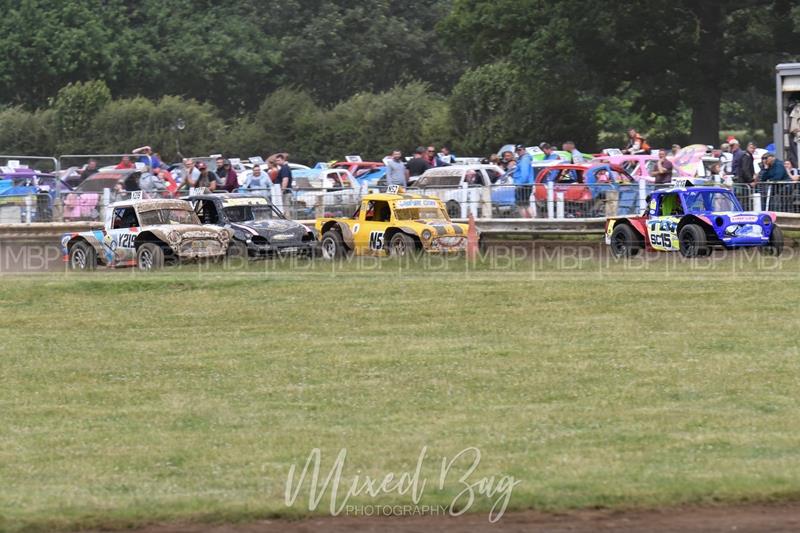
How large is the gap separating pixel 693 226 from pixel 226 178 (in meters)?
11.2

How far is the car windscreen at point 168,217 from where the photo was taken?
1001 inches

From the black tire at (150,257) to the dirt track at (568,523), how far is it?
15.6 meters

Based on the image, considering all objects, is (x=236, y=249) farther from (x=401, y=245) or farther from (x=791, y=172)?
(x=791, y=172)

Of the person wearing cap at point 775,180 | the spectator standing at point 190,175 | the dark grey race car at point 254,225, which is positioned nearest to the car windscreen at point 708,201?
the person wearing cap at point 775,180

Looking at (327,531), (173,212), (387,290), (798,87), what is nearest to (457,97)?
(798,87)

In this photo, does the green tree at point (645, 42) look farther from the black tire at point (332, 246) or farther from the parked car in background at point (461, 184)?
the black tire at point (332, 246)

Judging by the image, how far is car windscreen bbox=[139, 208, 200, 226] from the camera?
25.4 m

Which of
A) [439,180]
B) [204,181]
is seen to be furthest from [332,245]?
[439,180]

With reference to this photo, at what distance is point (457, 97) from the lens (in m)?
54.3

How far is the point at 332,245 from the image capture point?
85.1 feet

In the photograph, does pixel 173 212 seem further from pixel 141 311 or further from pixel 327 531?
pixel 327 531

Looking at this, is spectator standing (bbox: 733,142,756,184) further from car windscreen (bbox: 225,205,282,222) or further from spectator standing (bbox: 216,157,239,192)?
spectator standing (bbox: 216,157,239,192)

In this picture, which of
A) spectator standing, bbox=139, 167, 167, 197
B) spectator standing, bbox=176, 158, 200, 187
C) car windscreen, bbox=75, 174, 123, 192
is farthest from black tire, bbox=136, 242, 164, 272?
car windscreen, bbox=75, 174, 123, 192

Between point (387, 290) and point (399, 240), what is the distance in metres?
4.29
